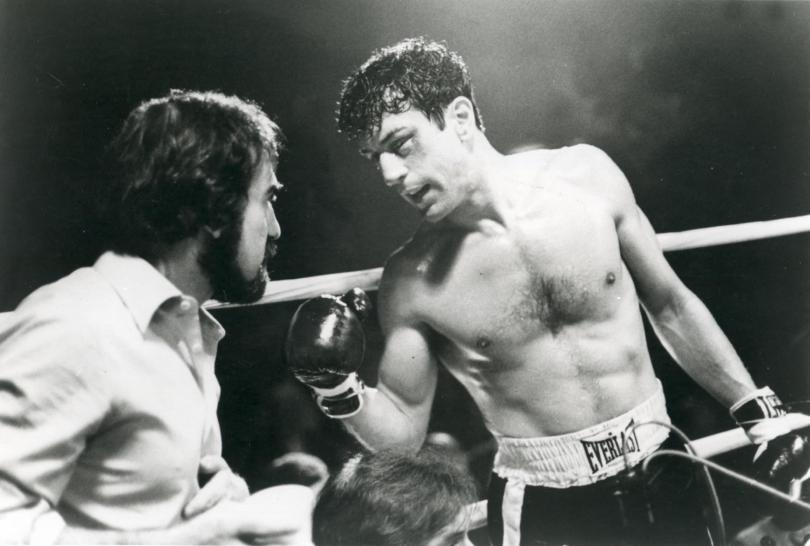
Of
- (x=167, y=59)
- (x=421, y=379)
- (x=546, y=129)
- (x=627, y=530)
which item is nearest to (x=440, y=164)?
(x=546, y=129)

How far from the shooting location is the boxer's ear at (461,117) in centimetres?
142

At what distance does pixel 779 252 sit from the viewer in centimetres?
158

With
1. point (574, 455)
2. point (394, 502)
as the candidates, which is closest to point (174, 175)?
point (394, 502)

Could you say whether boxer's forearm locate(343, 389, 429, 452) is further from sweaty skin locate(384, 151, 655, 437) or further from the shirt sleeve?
the shirt sleeve

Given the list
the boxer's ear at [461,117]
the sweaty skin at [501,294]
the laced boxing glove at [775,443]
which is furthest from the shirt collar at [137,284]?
the laced boxing glove at [775,443]

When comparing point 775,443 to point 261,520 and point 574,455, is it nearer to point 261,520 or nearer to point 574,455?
point 574,455

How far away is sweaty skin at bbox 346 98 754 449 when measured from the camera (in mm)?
1370

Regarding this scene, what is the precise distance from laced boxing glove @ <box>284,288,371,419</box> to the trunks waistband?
329 mm

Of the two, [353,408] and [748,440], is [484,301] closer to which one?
[353,408]

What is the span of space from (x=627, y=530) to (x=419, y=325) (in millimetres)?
571

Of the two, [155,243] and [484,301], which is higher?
[155,243]

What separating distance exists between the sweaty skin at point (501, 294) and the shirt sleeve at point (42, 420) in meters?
0.49

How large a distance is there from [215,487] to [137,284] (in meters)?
0.39

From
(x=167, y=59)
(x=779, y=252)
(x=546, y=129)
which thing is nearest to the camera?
(x=167, y=59)
